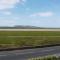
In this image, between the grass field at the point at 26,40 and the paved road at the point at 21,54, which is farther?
the grass field at the point at 26,40

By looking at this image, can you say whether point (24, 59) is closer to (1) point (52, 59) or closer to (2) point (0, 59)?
(2) point (0, 59)

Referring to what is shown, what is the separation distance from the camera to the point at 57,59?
13445mm

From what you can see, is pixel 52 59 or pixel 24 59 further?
pixel 24 59

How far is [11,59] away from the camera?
55.1 feet

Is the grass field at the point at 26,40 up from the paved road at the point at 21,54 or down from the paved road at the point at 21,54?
down

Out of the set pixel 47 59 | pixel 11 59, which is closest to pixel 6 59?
pixel 11 59

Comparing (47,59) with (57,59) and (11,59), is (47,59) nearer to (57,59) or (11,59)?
(57,59)

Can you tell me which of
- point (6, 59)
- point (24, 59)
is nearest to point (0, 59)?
point (6, 59)

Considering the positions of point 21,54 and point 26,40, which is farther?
point 26,40

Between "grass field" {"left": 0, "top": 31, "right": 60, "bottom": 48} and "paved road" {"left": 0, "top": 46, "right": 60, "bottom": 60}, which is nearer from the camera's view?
"paved road" {"left": 0, "top": 46, "right": 60, "bottom": 60}

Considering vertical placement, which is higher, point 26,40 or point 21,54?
point 21,54

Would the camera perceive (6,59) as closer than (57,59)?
No

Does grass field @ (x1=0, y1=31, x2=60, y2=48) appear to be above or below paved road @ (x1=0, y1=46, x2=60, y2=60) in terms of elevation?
below

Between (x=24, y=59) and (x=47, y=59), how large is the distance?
12.2ft
